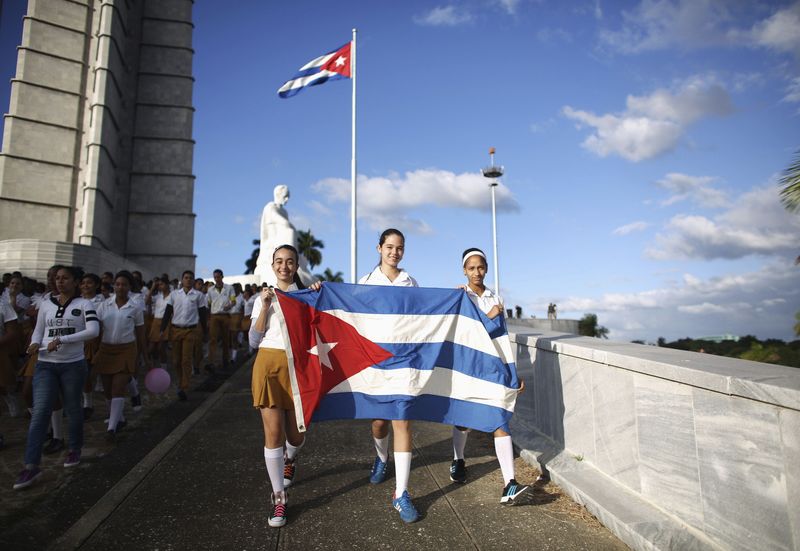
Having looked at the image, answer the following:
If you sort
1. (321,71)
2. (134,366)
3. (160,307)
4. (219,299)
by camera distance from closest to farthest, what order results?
(134,366), (160,307), (219,299), (321,71)

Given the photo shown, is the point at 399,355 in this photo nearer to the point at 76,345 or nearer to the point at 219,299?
the point at 76,345

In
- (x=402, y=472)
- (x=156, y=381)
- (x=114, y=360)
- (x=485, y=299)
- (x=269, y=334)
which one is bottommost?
(x=402, y=472)

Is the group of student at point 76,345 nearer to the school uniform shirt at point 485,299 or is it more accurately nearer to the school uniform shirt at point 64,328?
the school uniform shirt at point 64,328

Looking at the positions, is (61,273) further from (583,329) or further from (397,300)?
(583,329)

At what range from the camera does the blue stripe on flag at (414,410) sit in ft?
12.8

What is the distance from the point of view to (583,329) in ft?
110

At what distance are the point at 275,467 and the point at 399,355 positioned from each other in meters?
1.35

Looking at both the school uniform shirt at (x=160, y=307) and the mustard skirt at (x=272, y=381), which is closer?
the mustard skirt at (x=272, y=381)

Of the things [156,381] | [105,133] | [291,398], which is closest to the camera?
[291,398]

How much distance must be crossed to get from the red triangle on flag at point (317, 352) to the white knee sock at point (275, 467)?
0.87ft

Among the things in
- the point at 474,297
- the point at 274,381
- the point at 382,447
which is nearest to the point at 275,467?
the point at 274,381

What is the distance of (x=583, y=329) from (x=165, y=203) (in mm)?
35203

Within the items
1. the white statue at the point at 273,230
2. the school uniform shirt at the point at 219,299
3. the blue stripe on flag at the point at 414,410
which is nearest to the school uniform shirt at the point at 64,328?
the blue stripe on flag at the point at 414,410

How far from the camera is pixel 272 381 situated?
3701mm
